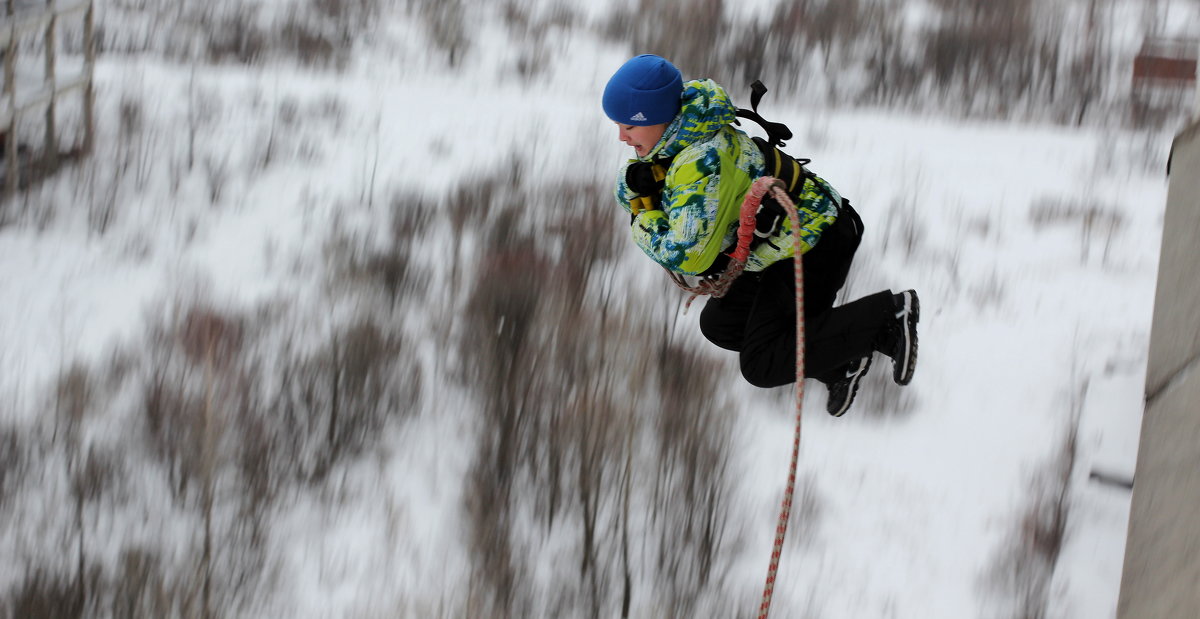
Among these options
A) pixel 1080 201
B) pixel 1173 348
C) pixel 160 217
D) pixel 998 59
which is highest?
pixel 998 59

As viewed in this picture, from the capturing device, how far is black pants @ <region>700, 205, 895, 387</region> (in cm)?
290

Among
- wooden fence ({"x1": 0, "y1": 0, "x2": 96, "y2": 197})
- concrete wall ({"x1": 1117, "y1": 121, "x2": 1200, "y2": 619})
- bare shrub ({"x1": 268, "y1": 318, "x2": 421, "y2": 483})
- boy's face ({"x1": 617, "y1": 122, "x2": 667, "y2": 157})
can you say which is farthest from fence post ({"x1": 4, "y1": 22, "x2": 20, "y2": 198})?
concrete wall ({"x1": 1117, "y1": 121, "x2": 1200, "y2": 619})

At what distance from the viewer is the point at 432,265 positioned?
14.2 feet

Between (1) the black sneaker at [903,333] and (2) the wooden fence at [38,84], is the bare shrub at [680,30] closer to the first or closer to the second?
(2) the wooden fence at [38,84]

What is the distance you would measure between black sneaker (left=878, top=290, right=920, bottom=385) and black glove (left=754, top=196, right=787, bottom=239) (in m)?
0.58

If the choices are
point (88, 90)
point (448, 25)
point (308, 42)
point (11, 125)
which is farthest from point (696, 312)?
point (308, 42)

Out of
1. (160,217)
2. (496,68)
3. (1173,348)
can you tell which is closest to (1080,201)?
(1173,348)

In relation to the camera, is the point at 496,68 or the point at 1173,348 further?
the point at 496,68

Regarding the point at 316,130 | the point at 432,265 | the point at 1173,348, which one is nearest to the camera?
the point at 1173,348

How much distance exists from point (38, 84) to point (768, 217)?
174 inches

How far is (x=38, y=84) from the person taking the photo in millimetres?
5082

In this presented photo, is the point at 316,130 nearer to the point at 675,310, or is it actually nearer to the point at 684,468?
the point at 675,310

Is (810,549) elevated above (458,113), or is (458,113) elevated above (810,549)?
(458,113)

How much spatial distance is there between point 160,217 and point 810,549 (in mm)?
3637
